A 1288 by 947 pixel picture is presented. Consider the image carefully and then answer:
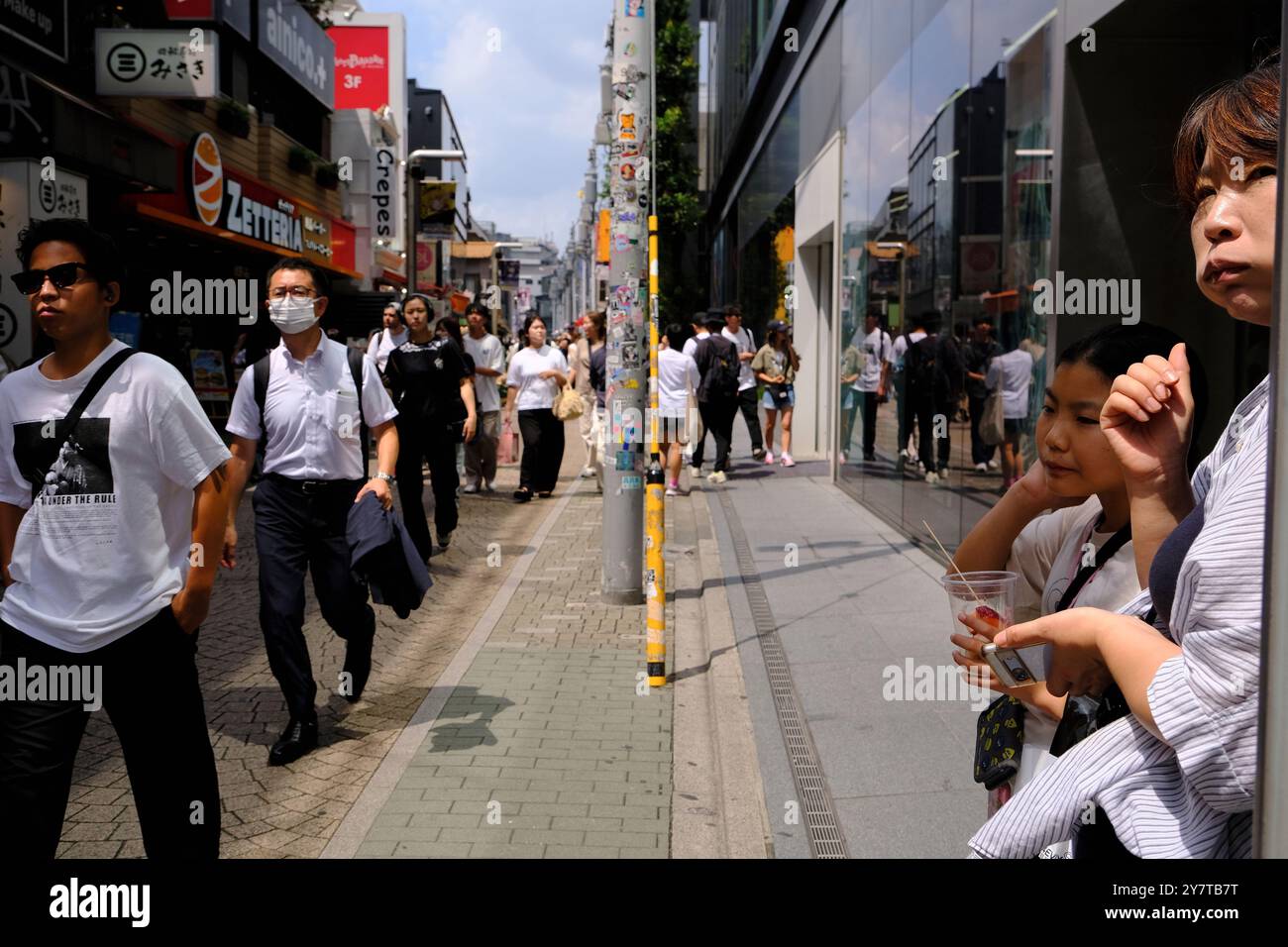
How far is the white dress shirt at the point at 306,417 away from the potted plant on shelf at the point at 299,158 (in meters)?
17.3

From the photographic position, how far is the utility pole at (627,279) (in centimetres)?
788

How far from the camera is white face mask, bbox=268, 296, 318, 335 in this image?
5090mm

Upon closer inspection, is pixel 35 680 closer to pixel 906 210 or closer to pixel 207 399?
pixel 906 210

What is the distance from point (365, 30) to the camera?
106ft

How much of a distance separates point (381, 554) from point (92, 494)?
2.05 meters

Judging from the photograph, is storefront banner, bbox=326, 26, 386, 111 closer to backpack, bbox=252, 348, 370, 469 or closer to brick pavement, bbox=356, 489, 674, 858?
brick pavement, bbox=356, 489, 674, 858

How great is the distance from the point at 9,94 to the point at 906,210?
7.76 m

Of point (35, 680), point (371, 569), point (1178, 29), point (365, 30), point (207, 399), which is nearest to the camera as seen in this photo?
point (35, 680)

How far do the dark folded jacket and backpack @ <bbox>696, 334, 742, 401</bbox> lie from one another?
10103 millimetres

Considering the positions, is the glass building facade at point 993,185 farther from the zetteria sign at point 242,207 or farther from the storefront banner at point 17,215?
the zetteria sign at point 242,207

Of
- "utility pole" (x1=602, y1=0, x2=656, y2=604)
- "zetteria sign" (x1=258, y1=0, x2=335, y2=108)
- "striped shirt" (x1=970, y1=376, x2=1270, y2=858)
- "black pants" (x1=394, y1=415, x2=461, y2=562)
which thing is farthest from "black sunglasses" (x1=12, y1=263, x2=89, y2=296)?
"zetteria sign" (x1=258, y1=0, x2=335, y2=108)

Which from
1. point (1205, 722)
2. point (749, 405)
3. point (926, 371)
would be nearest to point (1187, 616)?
point (1205, 722)

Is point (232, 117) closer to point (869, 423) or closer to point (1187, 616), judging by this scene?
point (869, 423)
